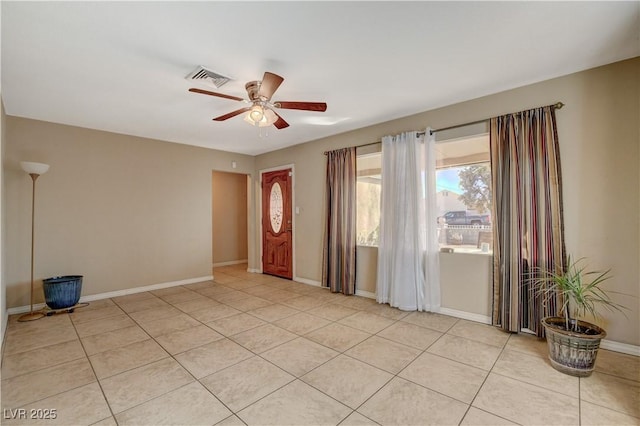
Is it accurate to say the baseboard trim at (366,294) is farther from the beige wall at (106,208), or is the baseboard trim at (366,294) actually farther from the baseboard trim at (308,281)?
the beige wall at (106,208)

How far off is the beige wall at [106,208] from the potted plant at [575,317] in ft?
17.7

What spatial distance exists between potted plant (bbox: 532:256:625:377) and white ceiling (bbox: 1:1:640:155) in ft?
6.46

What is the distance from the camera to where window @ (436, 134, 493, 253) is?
11.3ft

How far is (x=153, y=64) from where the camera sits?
259cm

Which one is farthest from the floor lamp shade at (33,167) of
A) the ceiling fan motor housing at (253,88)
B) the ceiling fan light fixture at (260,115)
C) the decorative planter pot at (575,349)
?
the decorative planter pot at (575,349)

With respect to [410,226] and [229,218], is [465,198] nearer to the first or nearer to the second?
[410,226]

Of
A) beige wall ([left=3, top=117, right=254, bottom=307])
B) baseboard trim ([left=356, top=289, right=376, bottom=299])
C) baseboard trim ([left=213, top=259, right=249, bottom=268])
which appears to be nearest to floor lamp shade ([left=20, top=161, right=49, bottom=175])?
beige wall ([left=3, top=117, right=254, bottom=307])

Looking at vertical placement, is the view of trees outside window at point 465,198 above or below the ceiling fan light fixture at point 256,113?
below

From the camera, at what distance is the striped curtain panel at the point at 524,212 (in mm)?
2891

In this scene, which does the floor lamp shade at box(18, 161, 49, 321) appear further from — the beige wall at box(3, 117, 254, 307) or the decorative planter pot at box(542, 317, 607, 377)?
the decorative planter pot at box(542, 317, 607, 377)

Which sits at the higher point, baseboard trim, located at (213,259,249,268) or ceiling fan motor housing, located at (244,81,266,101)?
ceiling fan motor housing, located at (244,81,266,101)

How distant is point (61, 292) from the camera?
3.74 m

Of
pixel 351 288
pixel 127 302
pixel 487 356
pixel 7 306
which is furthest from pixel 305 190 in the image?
pixel 7 306

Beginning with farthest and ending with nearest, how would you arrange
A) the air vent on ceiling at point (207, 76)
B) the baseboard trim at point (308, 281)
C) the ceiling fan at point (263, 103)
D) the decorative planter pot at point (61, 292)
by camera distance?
the baseboard trim at point (308, 281) → the decorative planter pot at point (61, 292) → the air vent on ceiling at point (207, 76) → the ceiling fan at point (263, 103)
